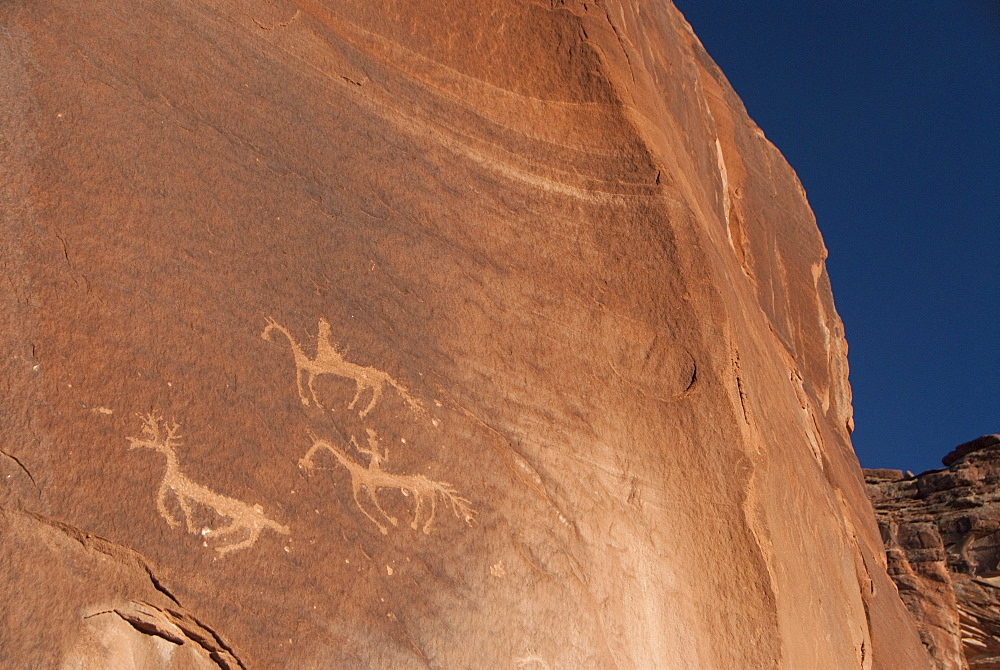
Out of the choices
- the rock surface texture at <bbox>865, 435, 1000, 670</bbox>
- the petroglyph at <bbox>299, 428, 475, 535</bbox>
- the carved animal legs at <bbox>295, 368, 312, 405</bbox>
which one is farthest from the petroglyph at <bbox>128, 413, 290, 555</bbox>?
the rock surface texture at <bbox>865, 435, 1000, 670</bbox>

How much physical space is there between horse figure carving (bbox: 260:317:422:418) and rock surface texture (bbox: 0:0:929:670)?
2cm

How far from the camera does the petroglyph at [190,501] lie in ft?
10.6

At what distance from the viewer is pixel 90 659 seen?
2887 mm

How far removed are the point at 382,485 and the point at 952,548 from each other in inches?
508

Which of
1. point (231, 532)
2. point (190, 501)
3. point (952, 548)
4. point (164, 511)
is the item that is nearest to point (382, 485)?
point (231, 532)

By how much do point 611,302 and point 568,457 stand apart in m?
1.03

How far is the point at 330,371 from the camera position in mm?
3861

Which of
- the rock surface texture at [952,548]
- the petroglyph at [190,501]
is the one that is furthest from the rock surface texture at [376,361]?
the rock surface texture at [952,548]

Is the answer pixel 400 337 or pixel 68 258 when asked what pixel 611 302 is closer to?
pixel 400 337

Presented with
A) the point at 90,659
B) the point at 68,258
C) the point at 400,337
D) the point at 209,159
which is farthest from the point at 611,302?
the point at 90,659

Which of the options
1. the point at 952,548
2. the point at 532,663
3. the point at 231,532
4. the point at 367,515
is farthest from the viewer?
the point at 952,548

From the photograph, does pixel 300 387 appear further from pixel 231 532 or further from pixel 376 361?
pixel 231 532

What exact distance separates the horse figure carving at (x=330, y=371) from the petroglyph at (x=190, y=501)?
599mm

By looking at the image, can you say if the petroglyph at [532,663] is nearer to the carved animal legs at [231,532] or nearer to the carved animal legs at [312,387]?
the carved animal legs at [231,532]
